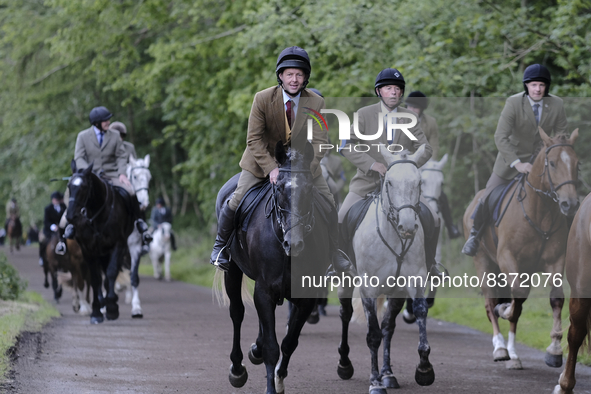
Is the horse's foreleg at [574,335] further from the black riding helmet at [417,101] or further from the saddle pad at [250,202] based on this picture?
the black riding helmet at [417,101]

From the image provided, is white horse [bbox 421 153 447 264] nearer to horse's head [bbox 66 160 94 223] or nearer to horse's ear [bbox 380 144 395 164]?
horse's ear [bbox 380 144 395 164]

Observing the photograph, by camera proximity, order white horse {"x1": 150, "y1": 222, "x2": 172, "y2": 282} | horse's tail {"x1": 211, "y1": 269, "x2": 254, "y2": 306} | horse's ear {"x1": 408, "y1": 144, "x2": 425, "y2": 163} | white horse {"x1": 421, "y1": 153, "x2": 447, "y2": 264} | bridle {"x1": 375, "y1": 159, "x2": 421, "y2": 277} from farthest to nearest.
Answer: white horse {"x1": 150, "y1": 222, "x2": 172, "y2": 282} → white horse {"x1": 421, "y1": 153, "x2": 447, "y2": 264} → horse's tail {"x1": 211, "y1": 269, "x2": 254, "y2": 306} → horse's ear {"x1": 408, "y1": 144, "x2": 425, "y2": 163} → bridle {"x1": 375, "y1": 159, "x2": 421, "y2": 277}

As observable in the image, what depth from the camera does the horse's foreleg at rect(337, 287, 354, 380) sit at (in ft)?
27.4

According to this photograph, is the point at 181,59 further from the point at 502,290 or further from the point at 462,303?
the point at 502,290

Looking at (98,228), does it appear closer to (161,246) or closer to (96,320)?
(96,320)

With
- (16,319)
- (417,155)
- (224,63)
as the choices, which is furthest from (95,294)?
(224,63)

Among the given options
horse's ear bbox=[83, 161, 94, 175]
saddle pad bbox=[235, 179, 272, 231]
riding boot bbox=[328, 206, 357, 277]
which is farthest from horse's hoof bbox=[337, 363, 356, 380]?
horse's ear bbox=[83, 161, 94, 175]

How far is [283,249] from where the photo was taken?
22.1ft

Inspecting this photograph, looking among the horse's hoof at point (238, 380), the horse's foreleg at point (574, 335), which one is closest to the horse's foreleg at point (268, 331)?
the horse's hoof at point (238, 380)

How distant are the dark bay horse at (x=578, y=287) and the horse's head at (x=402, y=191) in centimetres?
137

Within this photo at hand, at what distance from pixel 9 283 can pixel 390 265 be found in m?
8.61

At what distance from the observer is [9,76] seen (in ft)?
100

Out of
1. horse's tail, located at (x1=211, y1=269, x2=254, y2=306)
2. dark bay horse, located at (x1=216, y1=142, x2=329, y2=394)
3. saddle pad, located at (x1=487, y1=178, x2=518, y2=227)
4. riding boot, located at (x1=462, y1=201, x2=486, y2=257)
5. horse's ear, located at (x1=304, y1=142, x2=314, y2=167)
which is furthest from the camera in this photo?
riding boot, located at (x1=462, y1=201, x2=486, y2=257)

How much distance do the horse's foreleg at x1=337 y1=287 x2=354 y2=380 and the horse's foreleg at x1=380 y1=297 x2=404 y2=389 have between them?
436mm
